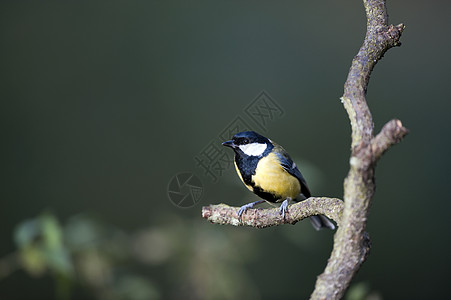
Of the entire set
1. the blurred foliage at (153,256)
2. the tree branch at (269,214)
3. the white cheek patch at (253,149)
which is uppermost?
the white cheek patch at (253,149)

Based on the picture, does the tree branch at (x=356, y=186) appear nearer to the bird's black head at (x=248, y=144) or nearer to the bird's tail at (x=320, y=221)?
the bird's black head at (x=248, y=144)

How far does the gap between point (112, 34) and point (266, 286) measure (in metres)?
1.97

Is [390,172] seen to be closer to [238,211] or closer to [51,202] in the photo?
[51,202]

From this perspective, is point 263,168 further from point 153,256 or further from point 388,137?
point 153,256

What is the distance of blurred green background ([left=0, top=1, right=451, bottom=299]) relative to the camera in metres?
2.96

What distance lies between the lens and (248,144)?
1132mm

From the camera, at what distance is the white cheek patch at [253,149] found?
1140 millimetres

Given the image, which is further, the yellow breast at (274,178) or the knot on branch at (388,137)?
the yellow breast at (274,178)

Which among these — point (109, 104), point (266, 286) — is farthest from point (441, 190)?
point (109, 104)

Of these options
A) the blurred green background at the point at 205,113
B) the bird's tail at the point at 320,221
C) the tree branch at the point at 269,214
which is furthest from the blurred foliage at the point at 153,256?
the blurred green background at the point at 205,113

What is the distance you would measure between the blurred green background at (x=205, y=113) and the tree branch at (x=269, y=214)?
1955 mm

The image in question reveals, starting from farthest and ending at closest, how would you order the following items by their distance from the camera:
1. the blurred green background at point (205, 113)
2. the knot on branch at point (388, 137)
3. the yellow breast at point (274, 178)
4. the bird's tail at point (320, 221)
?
1. the blurred green background at point (205, 113)
2. the bird's tail at point (320, 221)
3. the yellow breast at point (274, 178)
4. the knot on branch at point (388, 137)

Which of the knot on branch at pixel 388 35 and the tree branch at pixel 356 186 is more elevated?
the knot on branch at pixel 388 35

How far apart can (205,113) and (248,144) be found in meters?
2.05
